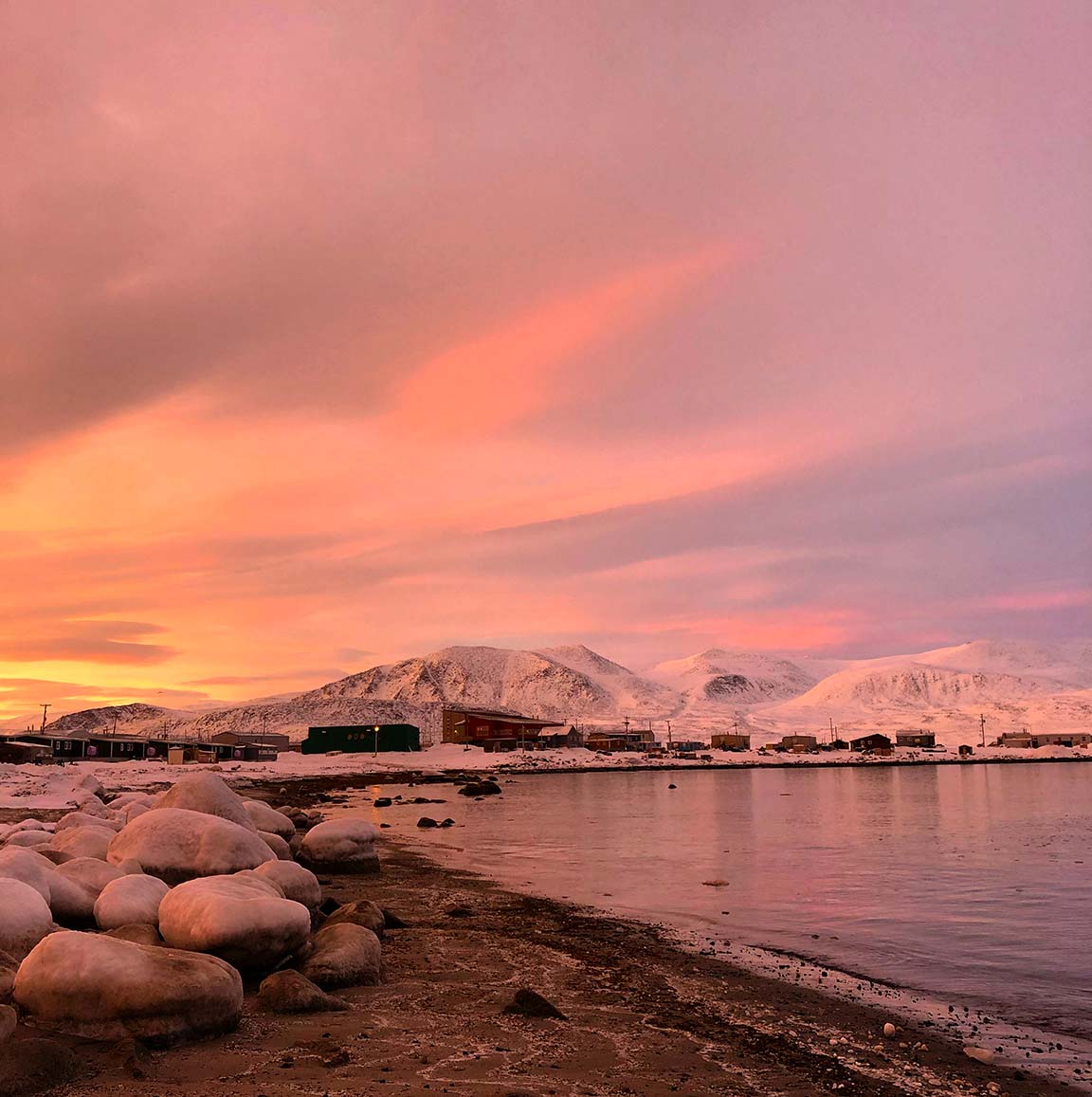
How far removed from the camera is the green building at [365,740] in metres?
167

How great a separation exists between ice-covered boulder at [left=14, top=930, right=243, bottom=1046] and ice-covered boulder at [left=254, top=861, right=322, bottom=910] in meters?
4.83

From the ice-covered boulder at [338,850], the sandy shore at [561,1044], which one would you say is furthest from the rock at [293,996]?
the ice-covered boulder at [338,850]

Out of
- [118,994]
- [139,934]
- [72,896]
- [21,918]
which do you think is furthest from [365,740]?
[118,994]

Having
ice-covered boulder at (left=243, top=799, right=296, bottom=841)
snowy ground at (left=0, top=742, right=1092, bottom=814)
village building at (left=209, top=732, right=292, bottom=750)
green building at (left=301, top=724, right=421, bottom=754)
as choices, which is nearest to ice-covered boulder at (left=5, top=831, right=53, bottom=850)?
ice-covered boulder at (left=243, top=799, right=296, bottom=841)

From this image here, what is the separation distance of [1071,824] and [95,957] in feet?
163

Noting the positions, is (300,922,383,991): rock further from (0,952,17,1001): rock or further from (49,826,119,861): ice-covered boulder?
(49,826,119,861): ice-covered boulder

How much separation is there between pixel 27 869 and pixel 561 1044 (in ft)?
24.8

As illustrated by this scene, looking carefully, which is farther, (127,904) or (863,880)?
(863,880)

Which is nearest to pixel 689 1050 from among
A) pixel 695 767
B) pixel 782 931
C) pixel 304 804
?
pixel 782 931

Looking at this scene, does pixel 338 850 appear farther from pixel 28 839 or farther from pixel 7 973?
pixel 7 973

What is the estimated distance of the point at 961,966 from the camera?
15.2m

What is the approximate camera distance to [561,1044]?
A: 9375 mm

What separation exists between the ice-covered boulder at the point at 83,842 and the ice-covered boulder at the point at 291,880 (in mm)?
4066

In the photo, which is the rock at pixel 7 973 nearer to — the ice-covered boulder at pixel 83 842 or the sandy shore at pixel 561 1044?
the sandy shore at pixel 561 1044
